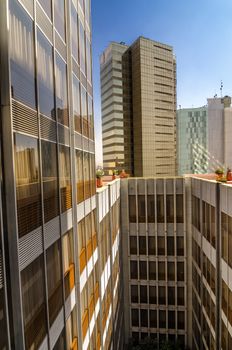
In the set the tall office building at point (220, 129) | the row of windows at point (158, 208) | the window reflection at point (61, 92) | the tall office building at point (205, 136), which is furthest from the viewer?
the tall office building at point (205, 136)

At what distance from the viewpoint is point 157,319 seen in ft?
86.1

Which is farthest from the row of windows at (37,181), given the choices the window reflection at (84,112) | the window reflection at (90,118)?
the window reflection at (90,118)

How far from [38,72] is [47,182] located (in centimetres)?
362

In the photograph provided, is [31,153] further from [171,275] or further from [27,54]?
[171,275]

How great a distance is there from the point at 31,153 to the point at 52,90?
3.15 m

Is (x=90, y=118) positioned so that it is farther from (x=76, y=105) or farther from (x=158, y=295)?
(x=158, y=295)

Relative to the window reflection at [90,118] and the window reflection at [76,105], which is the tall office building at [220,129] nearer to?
the window reflection at [90,118]

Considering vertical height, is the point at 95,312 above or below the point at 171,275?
above

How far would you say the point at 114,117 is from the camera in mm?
107562

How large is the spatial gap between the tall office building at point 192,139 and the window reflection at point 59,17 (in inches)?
5119

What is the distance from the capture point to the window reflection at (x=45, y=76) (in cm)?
826

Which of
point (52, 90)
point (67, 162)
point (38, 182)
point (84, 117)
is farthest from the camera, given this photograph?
point (84, 117)

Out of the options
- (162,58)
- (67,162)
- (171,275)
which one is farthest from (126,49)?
(67,162)

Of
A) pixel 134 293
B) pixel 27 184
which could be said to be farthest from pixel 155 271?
pixel 27 184
